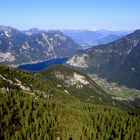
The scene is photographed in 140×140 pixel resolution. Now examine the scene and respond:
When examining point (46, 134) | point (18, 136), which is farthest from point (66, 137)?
point (18, 136)

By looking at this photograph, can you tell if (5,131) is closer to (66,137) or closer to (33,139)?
(33,139)

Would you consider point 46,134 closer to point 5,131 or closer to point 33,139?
point 33,139

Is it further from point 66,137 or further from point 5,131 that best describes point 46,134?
point 5,131

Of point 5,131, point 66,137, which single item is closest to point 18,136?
point 5,131

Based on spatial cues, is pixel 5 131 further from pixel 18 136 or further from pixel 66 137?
pixel 66 137

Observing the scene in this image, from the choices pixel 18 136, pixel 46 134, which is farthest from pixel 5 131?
pixel 46 134
